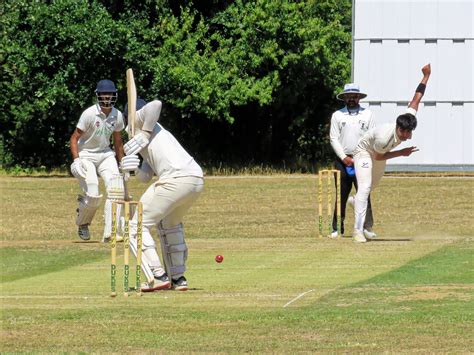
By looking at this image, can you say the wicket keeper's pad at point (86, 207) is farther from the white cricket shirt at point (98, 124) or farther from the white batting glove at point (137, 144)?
the white batting glove at point (137, 144)

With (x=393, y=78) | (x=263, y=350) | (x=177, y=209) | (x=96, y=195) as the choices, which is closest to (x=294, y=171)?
(x=393, y=78)

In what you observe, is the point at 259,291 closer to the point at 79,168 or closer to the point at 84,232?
the point at 79,168

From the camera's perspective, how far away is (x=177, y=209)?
480 inches

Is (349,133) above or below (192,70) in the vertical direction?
below

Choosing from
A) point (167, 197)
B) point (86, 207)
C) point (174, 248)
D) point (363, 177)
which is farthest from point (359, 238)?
point (167, 197)

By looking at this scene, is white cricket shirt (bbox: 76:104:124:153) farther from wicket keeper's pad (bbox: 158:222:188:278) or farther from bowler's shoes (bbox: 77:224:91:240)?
wicket keeper's pad (bbox: 158:222:188:278)

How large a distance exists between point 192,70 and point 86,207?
53.5 ft

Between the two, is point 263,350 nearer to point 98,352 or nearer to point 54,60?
point 98,352

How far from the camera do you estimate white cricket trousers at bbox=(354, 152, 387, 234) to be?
674 inches

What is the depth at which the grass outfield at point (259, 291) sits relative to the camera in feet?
31.0

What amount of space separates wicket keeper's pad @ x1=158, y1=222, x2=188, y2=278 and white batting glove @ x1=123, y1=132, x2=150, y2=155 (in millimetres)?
701

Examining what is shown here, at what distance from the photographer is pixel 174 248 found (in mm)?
12219

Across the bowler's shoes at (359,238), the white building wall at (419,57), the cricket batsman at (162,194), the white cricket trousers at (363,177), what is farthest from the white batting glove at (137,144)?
the white building wall at (419,57)

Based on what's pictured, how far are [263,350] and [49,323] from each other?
79.2 inches
